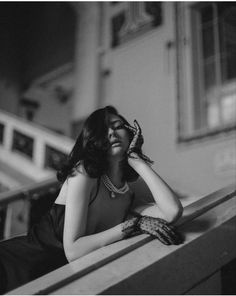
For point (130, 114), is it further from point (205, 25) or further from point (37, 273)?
point (37, 273)

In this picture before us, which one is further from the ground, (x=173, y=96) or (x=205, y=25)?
(x=205, y=25)

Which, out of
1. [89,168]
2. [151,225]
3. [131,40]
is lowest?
[151,225]

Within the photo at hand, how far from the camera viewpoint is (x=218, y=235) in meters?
1.70

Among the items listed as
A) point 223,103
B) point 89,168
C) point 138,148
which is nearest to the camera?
point 89,168

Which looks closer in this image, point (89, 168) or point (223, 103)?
point (89, 168)

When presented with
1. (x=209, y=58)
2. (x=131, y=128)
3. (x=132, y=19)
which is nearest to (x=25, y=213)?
(x=131, y=128)

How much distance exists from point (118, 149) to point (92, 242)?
0.43 m

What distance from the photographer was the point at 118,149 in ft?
6.19

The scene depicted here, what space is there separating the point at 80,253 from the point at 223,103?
4489mm

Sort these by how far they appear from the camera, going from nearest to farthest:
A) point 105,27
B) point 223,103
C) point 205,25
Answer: point 223,103, point 205,25, point 105,27


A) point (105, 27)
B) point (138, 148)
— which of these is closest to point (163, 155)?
point (105, 27)

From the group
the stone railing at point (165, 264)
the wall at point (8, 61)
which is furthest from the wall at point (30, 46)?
the stone railing at point (165, 264)

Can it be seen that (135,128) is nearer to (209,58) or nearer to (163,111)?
(163,111)

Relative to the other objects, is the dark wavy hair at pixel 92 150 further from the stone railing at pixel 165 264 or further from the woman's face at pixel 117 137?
the stone railing at pixel 165 264
